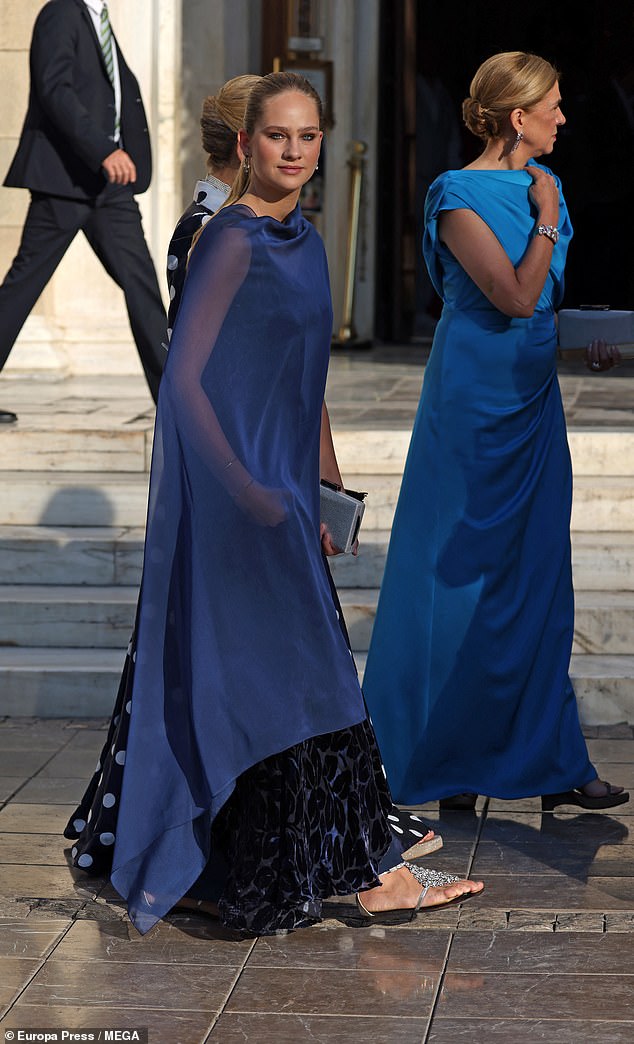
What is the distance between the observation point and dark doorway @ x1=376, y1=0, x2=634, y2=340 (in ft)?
38.5

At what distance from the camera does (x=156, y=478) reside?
12.4ft

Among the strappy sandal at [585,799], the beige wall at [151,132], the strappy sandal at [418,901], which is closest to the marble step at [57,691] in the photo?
the strappy sandal at [585,799]

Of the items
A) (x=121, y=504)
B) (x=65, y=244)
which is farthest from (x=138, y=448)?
(x=65, y=244)

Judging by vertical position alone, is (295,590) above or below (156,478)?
below

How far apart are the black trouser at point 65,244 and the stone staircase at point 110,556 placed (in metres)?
0.54

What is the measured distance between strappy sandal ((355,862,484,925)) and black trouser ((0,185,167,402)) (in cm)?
396

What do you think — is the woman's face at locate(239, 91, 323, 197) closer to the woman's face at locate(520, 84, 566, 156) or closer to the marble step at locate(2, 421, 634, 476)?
the woman's face at locate(520, 84, 566, 156)

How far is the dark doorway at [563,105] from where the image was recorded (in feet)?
38.5

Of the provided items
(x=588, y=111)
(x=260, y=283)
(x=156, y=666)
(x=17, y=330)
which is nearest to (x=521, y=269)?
(x=260, y=283)

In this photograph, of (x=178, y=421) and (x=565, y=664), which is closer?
(x=178, y=421)

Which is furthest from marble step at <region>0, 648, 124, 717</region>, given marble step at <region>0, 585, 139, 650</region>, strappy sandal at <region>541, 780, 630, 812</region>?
strappy sandal at <region>541, 780, 630, 812</region>

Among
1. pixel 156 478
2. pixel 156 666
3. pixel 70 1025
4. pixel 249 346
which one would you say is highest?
pixel 249 346

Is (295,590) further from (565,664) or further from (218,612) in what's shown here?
(565,664)

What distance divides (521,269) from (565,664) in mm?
1037
